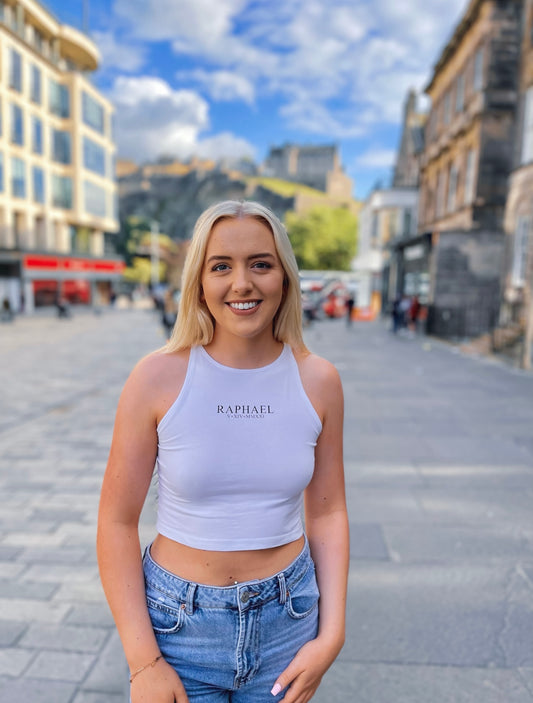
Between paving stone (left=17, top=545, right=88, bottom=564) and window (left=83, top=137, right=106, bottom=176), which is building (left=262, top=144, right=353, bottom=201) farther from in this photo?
paving stone (left=17, top=545, right=88, bottom=564)

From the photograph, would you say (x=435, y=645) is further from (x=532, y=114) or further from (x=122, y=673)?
(x=532, y=114)

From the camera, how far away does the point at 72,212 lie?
4131cm

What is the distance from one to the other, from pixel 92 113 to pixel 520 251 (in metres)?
37.4

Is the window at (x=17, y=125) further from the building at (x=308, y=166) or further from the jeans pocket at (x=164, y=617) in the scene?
the building at (x=308, y=166)

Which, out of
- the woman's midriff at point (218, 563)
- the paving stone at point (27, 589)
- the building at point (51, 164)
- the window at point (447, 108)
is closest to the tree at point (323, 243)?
the building at point (51, 164)

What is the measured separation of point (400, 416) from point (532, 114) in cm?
1147

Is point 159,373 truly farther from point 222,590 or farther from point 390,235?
point 390,235

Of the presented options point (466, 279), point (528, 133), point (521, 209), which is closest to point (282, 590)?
point (521, 209)

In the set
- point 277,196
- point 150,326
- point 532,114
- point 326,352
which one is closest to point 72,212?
point 150,326

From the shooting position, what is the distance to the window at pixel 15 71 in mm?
33656

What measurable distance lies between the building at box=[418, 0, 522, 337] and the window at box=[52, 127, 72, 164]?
27.5 metres

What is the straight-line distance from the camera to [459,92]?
21.3 meters

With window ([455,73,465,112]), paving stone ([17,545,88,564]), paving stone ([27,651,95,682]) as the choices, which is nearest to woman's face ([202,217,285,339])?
paving stone ([27,651,95,682])

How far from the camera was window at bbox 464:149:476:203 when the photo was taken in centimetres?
1898
